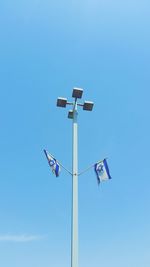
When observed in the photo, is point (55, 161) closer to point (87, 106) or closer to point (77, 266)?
point (87, 106)

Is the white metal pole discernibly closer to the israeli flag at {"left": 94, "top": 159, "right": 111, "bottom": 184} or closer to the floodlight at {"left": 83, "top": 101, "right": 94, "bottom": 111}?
the floodlight at {"left": 83, "top": 101, "right": 94, "bottom": 111}

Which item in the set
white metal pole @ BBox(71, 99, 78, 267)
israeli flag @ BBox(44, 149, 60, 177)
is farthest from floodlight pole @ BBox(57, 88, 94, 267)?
israeli flag @ BBox(44, 149, 60, 177)

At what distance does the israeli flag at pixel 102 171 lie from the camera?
10352 millimetres

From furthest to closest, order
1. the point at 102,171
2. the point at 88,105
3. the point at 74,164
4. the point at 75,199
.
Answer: the point at 88,105, the point at 102,171, the point at 74,164, the point at 75,199

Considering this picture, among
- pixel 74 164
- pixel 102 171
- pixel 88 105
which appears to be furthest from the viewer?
pixel 88 105

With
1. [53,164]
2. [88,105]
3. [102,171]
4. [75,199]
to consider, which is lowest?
[75,199]

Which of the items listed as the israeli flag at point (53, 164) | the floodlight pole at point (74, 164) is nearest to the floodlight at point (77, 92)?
the floodlight pole at point (74, 164)

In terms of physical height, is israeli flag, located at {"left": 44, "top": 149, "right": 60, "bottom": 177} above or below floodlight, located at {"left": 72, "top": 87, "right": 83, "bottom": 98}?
below

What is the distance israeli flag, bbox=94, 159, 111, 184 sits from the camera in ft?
34.0

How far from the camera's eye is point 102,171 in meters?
10.5

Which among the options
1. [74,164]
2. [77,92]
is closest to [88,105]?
[77,92]

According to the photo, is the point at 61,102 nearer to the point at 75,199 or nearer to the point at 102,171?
the point at 102,171

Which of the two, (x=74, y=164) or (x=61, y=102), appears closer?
(x=74, y=164)

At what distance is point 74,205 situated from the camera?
30.9ft
